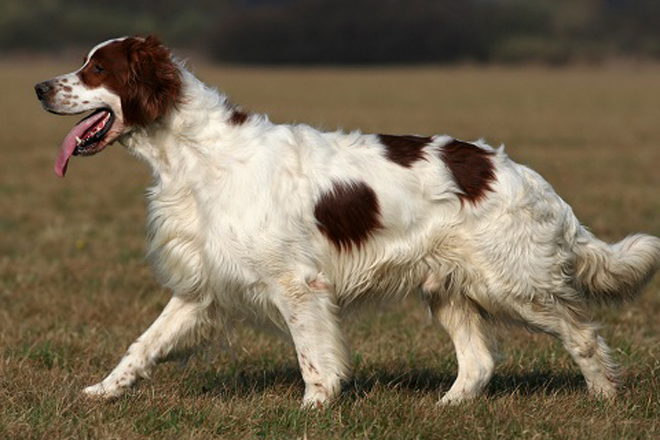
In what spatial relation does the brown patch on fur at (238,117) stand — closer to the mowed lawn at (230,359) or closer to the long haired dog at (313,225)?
Result: the long haired dog at (313,225)

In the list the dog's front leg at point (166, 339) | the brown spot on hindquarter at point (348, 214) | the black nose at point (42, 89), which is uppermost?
the black nose at point (42, 89)

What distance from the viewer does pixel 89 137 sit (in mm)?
5211

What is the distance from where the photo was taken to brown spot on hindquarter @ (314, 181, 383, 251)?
5160 mm

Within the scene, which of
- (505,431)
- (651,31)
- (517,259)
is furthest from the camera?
(651,31)

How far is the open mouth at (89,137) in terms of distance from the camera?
5.18 meters

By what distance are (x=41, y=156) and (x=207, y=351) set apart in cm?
1393

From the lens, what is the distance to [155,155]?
5344mm

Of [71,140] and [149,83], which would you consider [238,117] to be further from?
[71,140]

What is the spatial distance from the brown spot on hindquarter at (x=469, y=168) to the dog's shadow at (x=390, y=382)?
3.26ft

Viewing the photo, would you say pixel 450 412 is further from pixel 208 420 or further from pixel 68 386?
pixel 68 386

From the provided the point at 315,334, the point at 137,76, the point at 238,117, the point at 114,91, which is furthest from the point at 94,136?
the point at 315,334

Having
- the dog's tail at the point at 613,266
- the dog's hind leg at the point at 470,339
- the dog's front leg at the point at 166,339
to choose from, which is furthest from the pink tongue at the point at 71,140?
the dog's tail at the point at 613,266

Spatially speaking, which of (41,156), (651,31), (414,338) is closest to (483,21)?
(651,31)

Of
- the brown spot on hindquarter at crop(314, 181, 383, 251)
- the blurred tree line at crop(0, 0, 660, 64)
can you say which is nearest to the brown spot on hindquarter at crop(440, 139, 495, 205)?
the brown spot on hindquarter at crop(314, 181, 383, 251)
